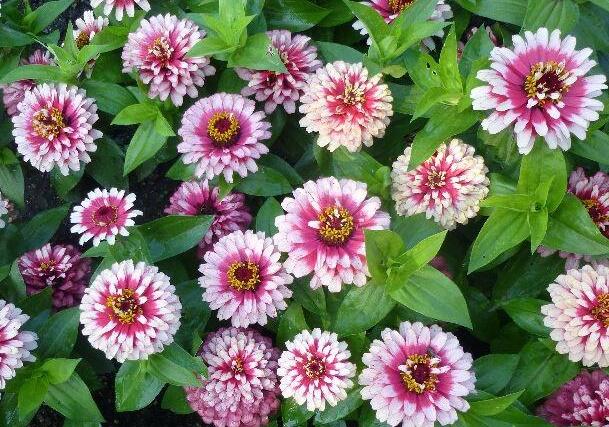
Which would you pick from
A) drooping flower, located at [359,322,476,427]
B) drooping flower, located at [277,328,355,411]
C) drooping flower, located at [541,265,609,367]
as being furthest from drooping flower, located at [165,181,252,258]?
drooping flower, located at [541,265,609,367]

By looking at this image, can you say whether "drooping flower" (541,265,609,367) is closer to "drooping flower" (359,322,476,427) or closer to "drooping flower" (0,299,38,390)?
"drooping flower" (359,322,476,427)

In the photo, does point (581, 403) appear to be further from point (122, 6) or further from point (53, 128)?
point (122, 6)

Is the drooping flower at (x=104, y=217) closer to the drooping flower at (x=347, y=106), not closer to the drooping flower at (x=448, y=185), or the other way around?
the drooping flower at (x=347, y=106)

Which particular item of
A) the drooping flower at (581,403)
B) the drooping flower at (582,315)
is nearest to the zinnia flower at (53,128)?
the drooping flower at (582,315)

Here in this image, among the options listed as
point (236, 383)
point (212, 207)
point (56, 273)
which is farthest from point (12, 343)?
point (212, 207)

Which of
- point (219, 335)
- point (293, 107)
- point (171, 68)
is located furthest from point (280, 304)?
point (171, 68)
